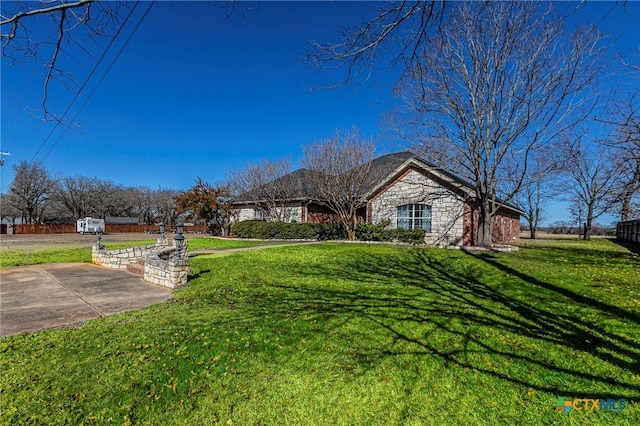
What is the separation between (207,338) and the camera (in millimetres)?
4207

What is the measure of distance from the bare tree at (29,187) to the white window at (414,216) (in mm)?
51909

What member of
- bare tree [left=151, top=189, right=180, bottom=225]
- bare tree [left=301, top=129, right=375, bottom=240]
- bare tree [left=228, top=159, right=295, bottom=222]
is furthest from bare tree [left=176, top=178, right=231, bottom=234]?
bare tree [left=151, top=189, right=180, bottom=225]

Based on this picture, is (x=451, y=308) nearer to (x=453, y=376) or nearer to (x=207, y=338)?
(x=453, y=376)

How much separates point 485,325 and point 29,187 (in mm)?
58493

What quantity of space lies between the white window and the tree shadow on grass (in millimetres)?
9921

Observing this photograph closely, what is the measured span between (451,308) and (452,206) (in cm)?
1301

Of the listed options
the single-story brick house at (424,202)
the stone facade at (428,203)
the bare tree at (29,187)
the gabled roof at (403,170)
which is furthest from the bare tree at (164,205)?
the stone facade at (428,203)

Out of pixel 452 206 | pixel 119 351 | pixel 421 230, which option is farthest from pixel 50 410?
pixel 452 206

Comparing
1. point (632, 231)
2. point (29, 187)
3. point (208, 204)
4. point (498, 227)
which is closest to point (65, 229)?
point (29, 187)

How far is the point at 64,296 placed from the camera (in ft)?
21.8

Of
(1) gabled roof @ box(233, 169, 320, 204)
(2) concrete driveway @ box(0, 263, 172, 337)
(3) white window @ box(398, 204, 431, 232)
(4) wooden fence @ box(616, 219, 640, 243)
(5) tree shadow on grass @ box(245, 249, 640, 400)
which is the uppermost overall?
(1) gabled roof @ box(233, 169, 320, 204)

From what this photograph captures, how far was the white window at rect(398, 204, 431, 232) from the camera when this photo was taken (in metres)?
17.8

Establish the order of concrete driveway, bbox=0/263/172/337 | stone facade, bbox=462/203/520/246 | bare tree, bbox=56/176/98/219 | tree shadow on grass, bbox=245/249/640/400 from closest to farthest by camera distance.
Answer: tree shadow on grass, bbox=245/249/640/400
concrete driveway, bbox=0/263/172/337
stone facade, bbox=462/203/520/246
bare tree, bbox=56/176/98/219

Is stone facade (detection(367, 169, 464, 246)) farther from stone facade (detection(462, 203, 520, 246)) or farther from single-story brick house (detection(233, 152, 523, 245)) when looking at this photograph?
stone facade (detection(462, 203, 520, 246))
